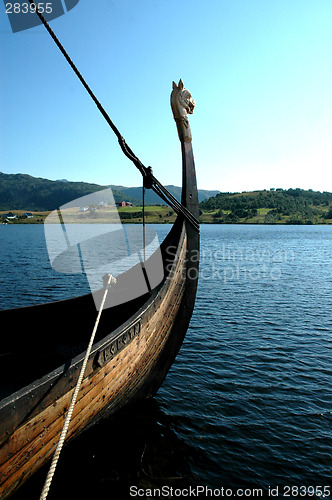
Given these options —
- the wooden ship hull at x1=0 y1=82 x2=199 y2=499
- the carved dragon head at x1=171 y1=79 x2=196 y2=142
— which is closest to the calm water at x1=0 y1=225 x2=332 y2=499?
the wooden ship hull at x1=0 y1=82 x2=199 y2=499

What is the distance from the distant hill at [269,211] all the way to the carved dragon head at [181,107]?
518 feet

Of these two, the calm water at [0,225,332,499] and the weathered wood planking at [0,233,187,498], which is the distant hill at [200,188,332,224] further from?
the weathered wood planking at [0,233,187,498]

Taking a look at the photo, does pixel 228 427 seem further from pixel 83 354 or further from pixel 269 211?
pixel 269 211

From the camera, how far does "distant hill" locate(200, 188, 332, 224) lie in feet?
536

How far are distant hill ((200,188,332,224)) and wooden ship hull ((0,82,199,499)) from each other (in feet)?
520

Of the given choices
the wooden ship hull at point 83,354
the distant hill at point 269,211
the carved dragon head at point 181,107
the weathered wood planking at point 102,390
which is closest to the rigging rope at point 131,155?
the wooden ship hull at point 83,354

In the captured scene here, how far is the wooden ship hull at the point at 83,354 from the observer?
13.3ft

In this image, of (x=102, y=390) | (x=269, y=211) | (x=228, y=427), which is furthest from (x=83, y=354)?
(x=269, y=211)

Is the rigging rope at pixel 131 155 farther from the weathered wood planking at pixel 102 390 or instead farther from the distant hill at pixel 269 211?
the distant hill at pixel 269 211

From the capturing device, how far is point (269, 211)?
572ft

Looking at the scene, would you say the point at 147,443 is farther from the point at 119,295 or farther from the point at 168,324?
the point at 119,295

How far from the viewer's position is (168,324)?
7582mm

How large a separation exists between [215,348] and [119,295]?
489 centimetres

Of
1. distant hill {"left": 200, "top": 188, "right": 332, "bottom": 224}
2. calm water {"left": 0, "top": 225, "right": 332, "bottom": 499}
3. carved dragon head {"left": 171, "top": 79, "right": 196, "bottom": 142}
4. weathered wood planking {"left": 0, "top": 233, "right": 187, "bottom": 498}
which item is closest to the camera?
weathered wood planking {"left": 0, "top": 233, "right": 187, "bottom": 498}
